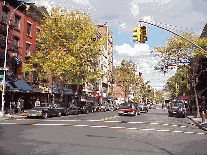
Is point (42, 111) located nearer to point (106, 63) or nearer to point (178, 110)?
point (178, 110)

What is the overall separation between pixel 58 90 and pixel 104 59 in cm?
3560

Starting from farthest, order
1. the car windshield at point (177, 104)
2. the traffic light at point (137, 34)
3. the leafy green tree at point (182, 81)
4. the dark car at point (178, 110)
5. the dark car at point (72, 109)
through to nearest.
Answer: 1. the leafy green tree at point (182, 81)
2. the car windshield at point (177, 104)
3. the dark car at point (178, 110)
4. the dark car at point (72, 109)
5. the traffic light at point (137, 34)

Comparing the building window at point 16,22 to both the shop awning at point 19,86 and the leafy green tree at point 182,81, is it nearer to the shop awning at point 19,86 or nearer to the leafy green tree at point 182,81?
the shop awning at point 19,86

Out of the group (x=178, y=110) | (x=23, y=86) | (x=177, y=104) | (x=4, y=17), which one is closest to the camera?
(x=4, y=17)

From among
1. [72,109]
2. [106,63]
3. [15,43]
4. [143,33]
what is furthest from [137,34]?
[106,63]

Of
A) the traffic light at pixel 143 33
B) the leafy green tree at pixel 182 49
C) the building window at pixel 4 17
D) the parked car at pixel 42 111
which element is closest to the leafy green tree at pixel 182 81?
the leafy green tree at pixel 182 49

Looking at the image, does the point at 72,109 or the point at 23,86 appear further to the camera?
the point at 72,109

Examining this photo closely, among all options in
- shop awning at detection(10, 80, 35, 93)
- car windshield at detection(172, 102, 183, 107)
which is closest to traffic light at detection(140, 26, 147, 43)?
shop awning at detection(10, 80, 35, 93)

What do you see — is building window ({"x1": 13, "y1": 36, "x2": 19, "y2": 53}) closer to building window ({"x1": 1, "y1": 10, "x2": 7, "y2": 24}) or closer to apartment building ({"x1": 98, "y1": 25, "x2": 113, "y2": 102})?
building window ({"x1": 1, "y1": 10, "x2": 7, "y2": 24})

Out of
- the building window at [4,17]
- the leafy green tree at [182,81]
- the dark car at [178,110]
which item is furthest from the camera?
the leafy green tree at [182,81]

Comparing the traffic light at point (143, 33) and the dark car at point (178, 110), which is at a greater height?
the traffic light at point (143, 33)

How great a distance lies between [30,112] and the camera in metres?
21.6

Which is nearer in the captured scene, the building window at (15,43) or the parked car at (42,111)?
the parked car at (42,111)

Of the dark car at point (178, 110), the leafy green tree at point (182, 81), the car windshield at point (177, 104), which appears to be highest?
the leafy green tree at point (182, 81)
